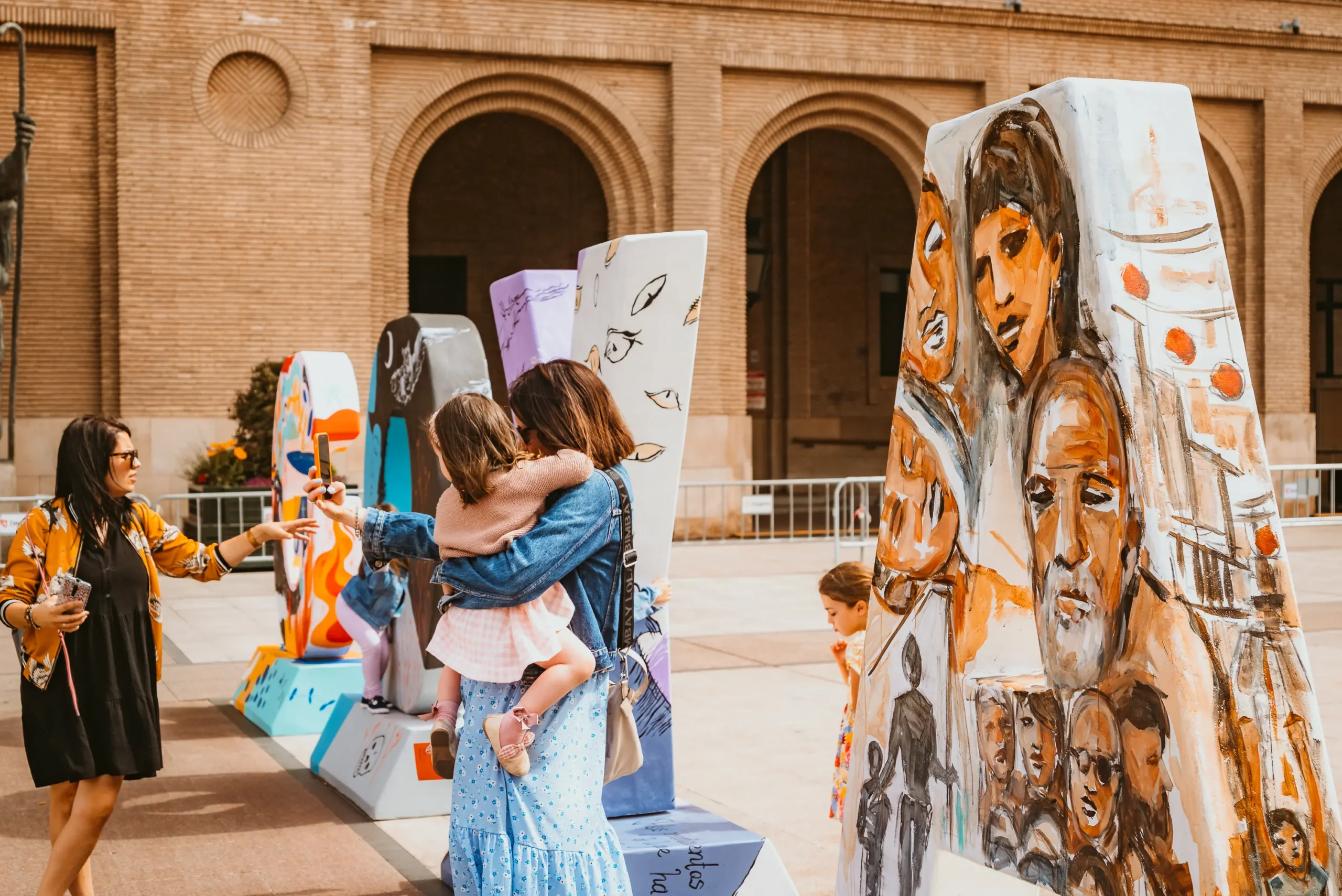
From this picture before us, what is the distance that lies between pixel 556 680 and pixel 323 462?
1088mm

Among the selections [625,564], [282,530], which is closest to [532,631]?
[625,564]

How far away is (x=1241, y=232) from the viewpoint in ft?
78.1

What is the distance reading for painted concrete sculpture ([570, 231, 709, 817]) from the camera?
4.89 m

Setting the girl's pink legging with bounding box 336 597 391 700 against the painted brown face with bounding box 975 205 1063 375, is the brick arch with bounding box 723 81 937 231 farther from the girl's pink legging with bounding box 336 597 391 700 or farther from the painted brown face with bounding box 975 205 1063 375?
the painted brown face with bounding box 975 205 1063 375

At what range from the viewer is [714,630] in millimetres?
11852

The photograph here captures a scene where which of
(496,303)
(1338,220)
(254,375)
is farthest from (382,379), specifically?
(1338,220)

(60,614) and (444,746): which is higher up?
(60,614)

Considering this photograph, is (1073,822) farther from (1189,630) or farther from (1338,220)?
(1338,220)

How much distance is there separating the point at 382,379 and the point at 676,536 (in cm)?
1300

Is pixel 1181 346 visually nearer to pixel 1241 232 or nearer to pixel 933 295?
pixel 933 295

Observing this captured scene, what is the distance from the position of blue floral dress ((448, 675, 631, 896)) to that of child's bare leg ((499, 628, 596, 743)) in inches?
2.7

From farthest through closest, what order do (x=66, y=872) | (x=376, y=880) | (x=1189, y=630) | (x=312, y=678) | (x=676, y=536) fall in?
(x=676, y=536)
(x=312, y=678)
(x=376, y=880)
(x=66, y=872)
(x=1189, y=630)

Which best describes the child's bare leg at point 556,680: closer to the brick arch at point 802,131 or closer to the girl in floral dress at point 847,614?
the girl in floral dress at point 847,614

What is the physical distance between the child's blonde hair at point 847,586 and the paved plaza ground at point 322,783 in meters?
1.08
